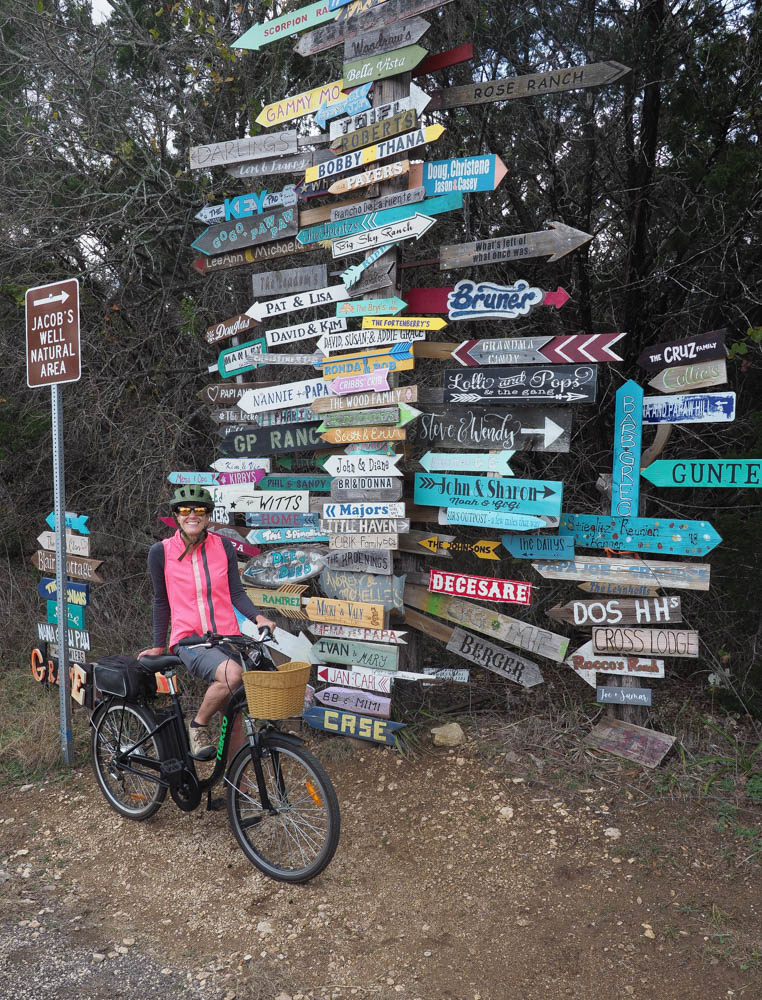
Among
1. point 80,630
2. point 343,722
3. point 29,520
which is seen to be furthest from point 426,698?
point 29,520

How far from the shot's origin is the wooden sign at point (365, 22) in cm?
473

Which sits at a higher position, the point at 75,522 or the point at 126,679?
the point at 75,522

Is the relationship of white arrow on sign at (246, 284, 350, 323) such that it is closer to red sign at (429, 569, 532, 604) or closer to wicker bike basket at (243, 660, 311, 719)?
red sign at (429, 569, 532, 604)

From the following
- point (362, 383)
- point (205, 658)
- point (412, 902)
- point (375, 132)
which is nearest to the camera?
point (412, 902)

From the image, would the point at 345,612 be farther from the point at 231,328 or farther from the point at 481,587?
→ the point at 231,328

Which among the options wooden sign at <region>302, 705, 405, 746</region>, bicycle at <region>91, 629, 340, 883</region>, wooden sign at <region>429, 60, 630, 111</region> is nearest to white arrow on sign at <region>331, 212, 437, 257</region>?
wooden sign at <region>429, 60, 630, 111</region>

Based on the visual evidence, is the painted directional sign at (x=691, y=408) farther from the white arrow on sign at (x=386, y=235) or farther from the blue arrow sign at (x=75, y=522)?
the blue arrow sign at (x=75, y=522)

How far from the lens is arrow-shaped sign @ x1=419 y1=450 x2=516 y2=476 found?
4695 mm

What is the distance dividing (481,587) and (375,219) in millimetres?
2481

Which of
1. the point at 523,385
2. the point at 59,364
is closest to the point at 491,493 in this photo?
the point at 523,385

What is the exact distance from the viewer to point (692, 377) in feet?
14.1

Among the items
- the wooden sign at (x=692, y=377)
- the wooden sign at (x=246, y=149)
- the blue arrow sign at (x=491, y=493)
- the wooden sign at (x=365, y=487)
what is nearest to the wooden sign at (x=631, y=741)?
the blue arrow sign at (x=491, y=493)

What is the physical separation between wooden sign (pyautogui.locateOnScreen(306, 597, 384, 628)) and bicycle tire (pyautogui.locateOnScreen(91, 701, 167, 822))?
1.38 meters

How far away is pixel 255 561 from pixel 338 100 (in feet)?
10.6
